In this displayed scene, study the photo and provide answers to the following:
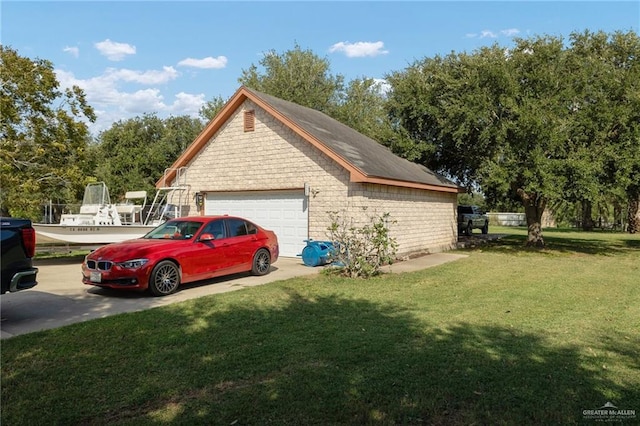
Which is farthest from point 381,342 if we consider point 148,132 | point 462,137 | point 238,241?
point 148,132

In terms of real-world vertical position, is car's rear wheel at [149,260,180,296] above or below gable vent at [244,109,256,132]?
below

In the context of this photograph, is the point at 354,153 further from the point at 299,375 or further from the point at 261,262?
the point at 299,375

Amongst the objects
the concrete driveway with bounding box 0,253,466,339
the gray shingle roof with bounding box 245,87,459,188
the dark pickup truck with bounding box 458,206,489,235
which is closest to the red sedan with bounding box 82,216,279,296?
the concrete driveway with bounding box 0,253,466,339

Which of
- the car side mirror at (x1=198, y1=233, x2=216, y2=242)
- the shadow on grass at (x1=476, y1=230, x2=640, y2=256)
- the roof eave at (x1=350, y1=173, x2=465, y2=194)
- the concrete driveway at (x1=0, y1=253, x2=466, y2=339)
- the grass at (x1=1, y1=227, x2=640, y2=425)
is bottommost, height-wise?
the shadow on grass at (x1=476, y1=230, x2=640, y2=256)

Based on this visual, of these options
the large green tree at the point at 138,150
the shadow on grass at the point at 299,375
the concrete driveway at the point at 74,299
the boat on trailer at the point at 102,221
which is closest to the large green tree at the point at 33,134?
the boat on trailer at the point at 102,221

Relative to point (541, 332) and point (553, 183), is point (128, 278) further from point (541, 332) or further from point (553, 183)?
point (553, 183)

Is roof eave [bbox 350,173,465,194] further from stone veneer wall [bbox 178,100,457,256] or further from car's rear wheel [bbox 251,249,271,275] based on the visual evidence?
car's rear wheel [bbox 251,249,271,275]

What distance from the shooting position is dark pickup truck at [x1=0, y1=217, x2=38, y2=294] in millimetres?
5945

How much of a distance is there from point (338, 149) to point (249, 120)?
13.3 ft

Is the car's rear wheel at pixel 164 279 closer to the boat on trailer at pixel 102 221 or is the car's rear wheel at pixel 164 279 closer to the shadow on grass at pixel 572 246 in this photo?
the boat on trailer at pixel 102 221

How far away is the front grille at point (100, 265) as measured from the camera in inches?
334

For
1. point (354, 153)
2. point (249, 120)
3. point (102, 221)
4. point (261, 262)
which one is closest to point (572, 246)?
point (354, 153)

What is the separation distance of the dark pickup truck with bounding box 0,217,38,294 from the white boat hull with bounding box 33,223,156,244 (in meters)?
7.72

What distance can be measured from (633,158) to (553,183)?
2970mm
